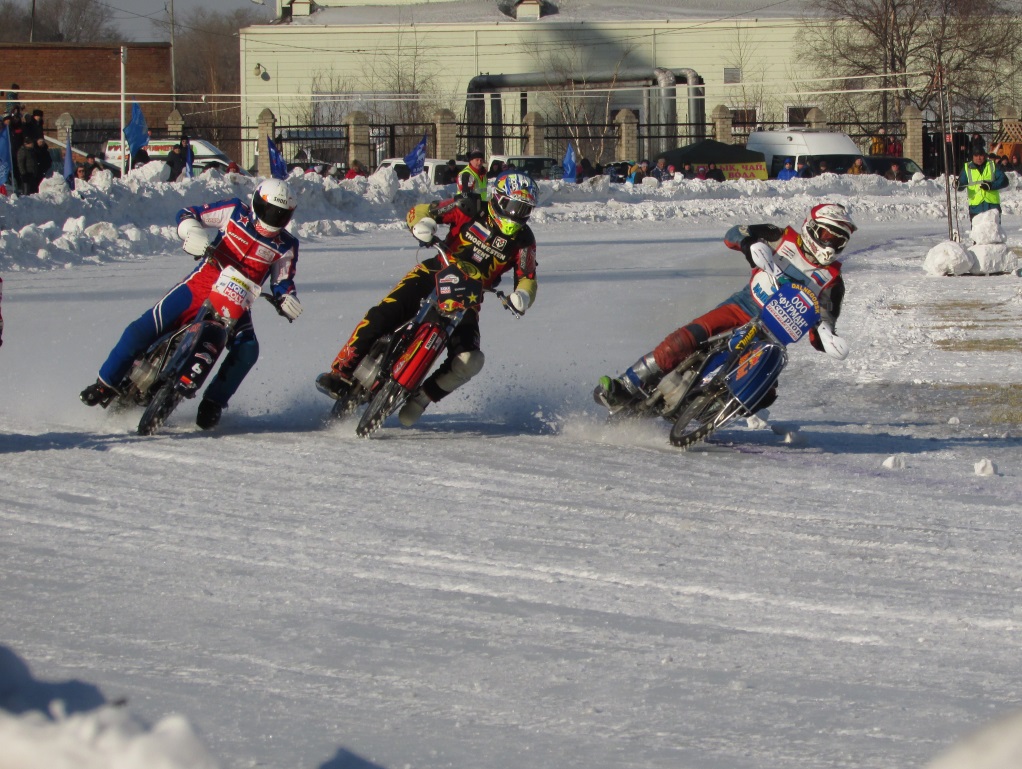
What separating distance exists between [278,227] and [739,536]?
3984 millimetres

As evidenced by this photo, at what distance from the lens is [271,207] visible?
Answer: 356 inches

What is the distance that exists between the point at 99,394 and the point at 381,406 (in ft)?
5.96

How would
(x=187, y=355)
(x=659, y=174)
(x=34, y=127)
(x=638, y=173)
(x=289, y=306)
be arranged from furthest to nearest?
(x=659, y=174) < (x=638, y=173) < (x=34, y=127) < (x=289, y=306) < (x=187, y=355)

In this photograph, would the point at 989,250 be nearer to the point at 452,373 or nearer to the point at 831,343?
the point at 831,343

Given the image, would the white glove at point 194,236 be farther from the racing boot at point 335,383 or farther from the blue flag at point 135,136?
the blue flag at point 135,136

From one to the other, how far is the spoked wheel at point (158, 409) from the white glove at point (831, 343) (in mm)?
3994

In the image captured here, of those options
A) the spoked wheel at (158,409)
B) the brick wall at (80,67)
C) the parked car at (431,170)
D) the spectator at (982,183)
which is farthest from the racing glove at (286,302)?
the brick wall at (80,67)

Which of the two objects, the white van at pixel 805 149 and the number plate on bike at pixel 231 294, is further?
the white van at pixel 805 149

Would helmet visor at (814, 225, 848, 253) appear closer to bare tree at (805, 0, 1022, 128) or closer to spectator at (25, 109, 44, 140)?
spectator at (25, 109, 44, 140)

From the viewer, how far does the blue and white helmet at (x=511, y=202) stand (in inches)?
363

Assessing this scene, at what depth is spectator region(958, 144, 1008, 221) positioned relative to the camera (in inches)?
958

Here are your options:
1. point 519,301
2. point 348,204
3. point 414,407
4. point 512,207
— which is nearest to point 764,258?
point 519,301

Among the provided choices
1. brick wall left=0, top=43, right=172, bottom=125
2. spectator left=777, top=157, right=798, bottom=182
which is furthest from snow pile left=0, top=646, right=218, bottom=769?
brick wall left=0, top=43, right=172, bottom=125

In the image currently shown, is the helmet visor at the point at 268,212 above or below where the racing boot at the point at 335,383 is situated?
above
